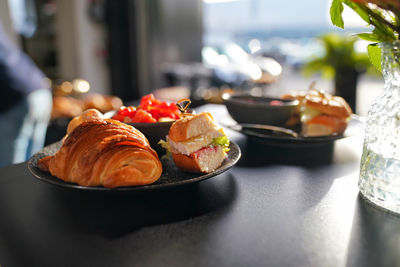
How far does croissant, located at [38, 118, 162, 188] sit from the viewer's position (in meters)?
0.62

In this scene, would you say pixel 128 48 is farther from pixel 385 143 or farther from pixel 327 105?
pixel 385 143

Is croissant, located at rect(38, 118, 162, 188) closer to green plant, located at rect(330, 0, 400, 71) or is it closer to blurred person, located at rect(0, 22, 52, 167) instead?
green plant, located at rect(330, 0, 400, 71)

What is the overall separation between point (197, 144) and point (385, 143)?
38 centimetres

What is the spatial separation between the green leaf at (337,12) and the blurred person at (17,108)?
5.62 ft

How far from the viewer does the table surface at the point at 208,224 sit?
49 cm

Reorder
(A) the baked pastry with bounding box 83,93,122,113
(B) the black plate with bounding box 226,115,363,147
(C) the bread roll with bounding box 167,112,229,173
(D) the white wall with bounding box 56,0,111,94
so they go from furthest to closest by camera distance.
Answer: (D) the white wall with bounding box 56,0,111,94 < (A) the baked pastry with bounding box 83,93,122,113 < (B) the black plate with bounding box 226,115,363,147 < (C) the bread roll with bounding box 167,112,229,173

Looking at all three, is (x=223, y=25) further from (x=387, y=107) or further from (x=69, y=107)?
(x=387, y=107)

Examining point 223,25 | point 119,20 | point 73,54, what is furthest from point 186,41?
point 223,25

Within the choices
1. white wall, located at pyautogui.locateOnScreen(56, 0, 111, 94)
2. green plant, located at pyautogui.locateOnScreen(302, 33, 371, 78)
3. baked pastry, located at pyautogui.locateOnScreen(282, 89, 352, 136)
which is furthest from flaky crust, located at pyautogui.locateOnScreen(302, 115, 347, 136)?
white wall, located at pyautogui.locateOnScreen(56, 0, 111, 94)

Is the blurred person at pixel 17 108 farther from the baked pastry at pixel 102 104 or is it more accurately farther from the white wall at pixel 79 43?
the white wall at pixel 79 43

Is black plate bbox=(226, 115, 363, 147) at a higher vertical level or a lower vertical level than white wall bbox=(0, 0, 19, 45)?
lower

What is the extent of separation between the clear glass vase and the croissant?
43 centimetres

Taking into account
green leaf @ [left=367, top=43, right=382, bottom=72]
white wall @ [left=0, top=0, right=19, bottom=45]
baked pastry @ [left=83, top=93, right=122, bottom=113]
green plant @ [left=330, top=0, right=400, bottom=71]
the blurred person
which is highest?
white wall @ [left=0, top=0, right=19, bottom=45]

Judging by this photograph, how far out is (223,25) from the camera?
1382cm
